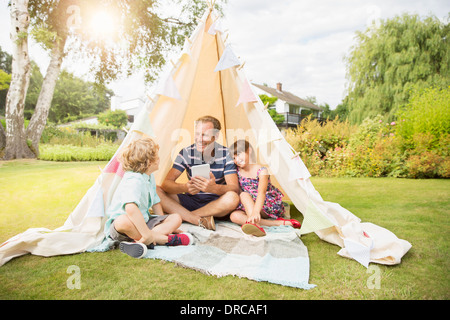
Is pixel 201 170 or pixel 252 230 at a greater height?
pixel 201 170

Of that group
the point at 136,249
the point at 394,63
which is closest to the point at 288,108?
the point at 394,63

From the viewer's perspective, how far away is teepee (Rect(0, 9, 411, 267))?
2186 millimetres

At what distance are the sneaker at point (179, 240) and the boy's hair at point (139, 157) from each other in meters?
0.66

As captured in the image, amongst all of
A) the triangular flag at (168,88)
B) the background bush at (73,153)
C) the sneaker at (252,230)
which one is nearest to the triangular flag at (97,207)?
the triangular flag at (168,88)

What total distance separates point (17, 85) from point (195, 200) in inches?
288

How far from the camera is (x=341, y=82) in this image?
14.7m

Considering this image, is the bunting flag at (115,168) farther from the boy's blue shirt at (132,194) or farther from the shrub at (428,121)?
the shrub at (428,121)

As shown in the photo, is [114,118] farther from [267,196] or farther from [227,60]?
[267,196]

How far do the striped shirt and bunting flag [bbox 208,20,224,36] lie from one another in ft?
4.66

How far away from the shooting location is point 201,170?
2.74 metres

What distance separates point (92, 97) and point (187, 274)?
3470 cm

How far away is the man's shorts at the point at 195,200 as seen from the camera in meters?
3.16
